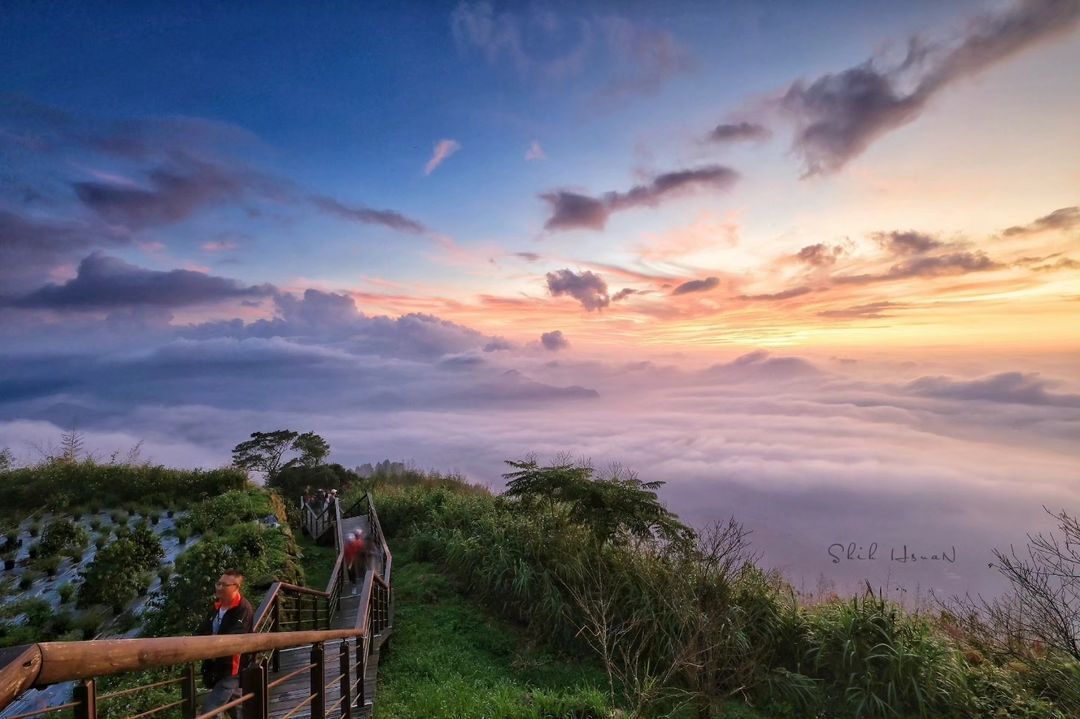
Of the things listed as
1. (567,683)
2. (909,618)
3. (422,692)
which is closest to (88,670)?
(422,692)

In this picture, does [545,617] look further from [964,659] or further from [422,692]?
[964,659]

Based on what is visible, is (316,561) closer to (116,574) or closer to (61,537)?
(61,537)

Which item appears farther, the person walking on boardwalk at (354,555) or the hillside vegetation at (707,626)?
the person walking on boardwalk at (354,555)

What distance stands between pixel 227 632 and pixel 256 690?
105 inches

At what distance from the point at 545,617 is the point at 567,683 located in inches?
75.0

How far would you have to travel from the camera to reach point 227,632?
6246 mm

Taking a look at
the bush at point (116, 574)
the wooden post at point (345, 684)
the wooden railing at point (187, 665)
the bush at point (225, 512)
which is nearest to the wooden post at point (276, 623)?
the wooden railing at point (187, 665)

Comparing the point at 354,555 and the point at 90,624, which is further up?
the point at 354,555

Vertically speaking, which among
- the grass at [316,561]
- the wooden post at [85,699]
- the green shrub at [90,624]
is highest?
the wooden post at [85,699]

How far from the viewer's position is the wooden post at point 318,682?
5223 millimetres

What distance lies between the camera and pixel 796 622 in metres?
12.5

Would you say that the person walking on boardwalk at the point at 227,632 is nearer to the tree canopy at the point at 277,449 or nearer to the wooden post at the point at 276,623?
the wooden post at the point at 276,623

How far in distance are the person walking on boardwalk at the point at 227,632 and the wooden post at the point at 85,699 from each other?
3.92 m

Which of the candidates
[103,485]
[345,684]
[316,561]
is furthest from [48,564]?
[345,684]
